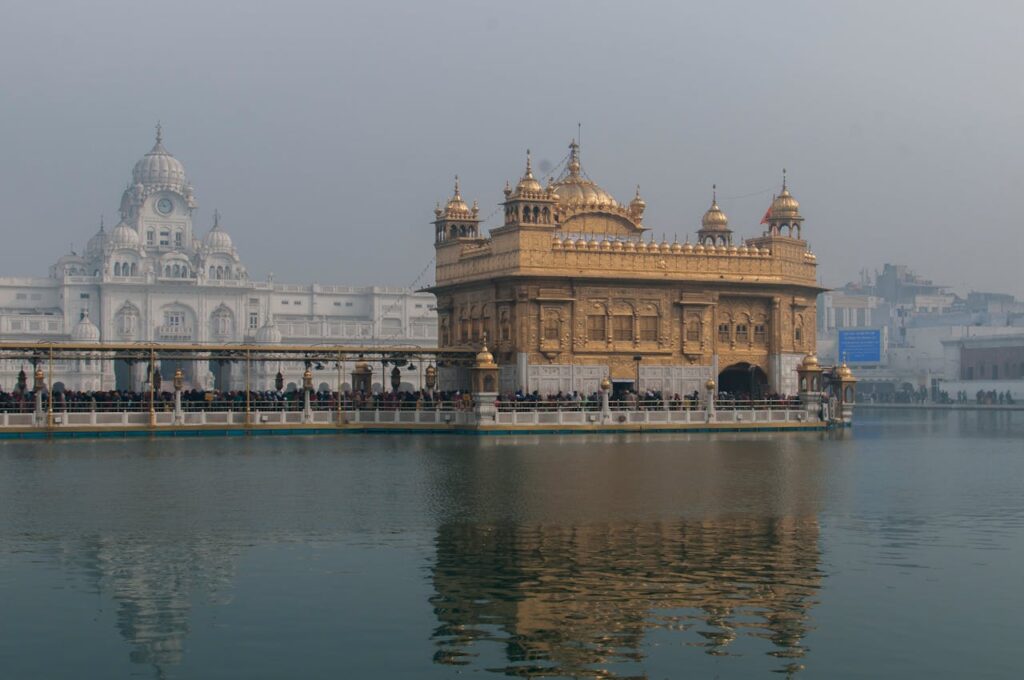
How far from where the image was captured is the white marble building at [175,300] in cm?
14712

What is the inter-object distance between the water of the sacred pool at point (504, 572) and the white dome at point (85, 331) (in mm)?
99342

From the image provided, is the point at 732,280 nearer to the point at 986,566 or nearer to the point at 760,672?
the point at 986,566

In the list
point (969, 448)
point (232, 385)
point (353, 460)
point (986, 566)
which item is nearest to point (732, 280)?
point (969, 448)

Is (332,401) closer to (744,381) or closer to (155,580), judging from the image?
(744,381)

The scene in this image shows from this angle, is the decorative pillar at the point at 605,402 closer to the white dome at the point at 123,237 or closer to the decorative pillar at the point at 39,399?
the decorative pillar at the point at 39,399

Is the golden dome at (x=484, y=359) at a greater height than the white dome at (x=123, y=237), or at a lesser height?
lesser

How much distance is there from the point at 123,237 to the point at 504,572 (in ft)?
461

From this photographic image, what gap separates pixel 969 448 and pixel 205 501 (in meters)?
34.8

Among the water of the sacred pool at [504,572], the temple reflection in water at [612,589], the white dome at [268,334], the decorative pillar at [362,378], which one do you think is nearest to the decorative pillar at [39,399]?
the water of the sacred pool at [504,572]

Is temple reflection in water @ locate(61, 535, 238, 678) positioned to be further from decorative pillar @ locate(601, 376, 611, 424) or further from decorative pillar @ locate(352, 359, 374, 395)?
decorative pillar @ locate(352, 359, 374, 395)

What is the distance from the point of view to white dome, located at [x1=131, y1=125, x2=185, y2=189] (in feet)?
547

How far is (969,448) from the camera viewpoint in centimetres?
5656

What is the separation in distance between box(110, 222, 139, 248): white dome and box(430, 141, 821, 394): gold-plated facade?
300 ft

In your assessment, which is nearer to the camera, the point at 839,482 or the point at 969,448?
the point at 839,482
